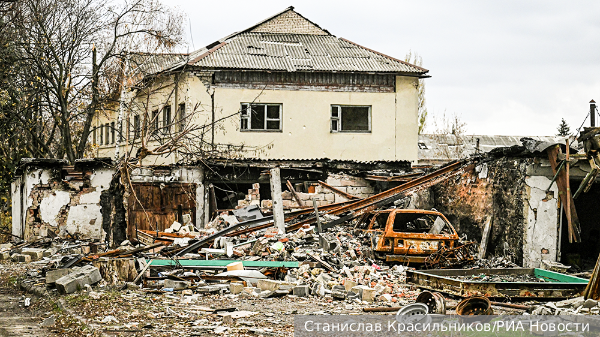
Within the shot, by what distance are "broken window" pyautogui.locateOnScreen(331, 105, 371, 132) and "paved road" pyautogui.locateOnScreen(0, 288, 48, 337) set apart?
1508cm

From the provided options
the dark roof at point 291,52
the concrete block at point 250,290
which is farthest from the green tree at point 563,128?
the concrete block at point 250,290

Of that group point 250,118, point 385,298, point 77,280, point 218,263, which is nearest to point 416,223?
point 385,298

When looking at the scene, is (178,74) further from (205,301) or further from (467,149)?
(467,149)

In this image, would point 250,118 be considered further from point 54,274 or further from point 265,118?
point 54,274

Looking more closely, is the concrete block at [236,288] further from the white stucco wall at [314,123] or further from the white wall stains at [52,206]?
the white wall stains at [52,206]

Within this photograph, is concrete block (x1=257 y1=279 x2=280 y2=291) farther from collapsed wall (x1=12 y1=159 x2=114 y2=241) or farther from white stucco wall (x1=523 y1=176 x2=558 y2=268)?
collapsed wall (x1=12 y1=159 x2=114 y2=241)

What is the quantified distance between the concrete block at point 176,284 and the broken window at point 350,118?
1389 cm

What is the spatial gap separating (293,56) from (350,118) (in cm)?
332


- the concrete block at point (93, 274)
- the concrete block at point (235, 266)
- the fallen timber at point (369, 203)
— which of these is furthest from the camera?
the fallen timber at point (369, 203)

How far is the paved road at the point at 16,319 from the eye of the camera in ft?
26.1

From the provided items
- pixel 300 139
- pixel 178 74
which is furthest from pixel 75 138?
pixel 300 139

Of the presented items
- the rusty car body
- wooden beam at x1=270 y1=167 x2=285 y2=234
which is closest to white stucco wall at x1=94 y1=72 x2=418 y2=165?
wooden beam at x1=270 y1=167 x2=285 y2=234

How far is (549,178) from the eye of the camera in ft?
46.3

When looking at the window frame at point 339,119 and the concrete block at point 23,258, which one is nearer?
the concrete block at point 23,258
